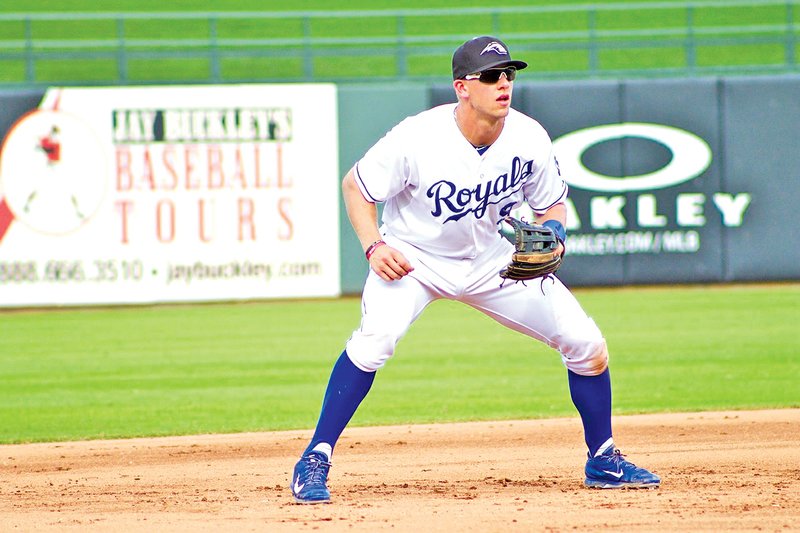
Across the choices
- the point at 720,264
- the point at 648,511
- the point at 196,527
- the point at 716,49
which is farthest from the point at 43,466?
the point at 716,49

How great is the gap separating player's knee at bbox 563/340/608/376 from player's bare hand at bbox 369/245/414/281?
2.63ft

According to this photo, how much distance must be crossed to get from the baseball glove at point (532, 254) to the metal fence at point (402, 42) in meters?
11.6

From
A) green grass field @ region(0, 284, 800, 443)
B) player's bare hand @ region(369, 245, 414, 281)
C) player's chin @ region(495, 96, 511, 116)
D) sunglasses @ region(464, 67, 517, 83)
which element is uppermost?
sunglasses @ region(464, 67, 517, 83)

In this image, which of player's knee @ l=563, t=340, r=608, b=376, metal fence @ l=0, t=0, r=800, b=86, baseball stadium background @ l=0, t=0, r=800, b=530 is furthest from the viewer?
metal fence @ l=0, t=0, r=800, b=86

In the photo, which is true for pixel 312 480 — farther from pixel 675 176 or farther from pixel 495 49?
pixel 675 176

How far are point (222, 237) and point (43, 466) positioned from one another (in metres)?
8.15

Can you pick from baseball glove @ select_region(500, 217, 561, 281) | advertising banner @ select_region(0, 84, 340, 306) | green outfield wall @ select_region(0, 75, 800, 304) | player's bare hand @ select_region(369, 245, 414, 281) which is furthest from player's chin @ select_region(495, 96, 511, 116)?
green outfield wall @ select_region(0, 75, 800, 304)

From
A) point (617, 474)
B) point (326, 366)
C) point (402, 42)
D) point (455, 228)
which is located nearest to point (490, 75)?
point (455, 228)

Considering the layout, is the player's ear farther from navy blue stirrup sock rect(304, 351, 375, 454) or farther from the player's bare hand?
navy blue stirrup sock rect(304, 351, 375, 454)

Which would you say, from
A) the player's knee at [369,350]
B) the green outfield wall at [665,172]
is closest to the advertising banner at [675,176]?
the green outfield wall at [665,172]

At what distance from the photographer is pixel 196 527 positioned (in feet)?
14.2

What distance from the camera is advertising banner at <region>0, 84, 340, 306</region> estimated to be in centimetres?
1388

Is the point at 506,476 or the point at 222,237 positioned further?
the point at 222,237

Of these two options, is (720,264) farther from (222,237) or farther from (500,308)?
(500,308)
